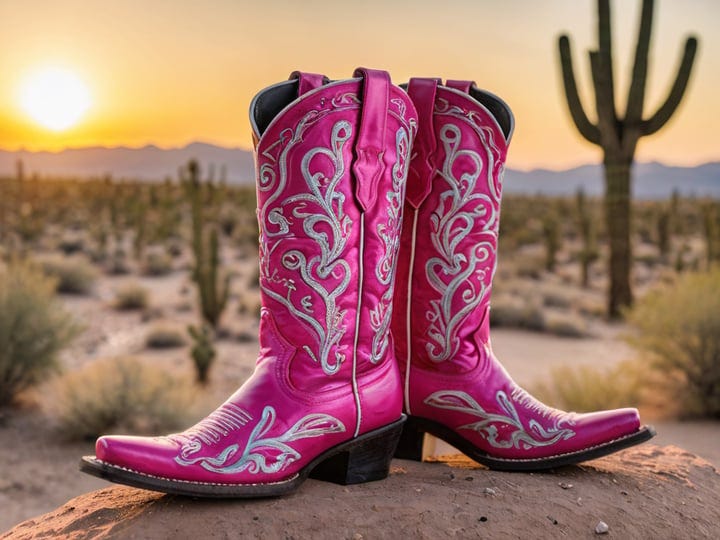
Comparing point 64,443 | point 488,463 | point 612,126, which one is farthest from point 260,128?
point 612,126

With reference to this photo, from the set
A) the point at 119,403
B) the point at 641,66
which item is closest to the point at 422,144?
the point at 119,403

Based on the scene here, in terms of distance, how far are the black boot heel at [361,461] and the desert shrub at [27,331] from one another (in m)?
5.50

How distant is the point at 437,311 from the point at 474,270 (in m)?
0.19

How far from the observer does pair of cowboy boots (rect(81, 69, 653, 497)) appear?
234cm

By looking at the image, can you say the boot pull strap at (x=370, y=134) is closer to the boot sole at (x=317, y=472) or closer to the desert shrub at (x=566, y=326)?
the boot sole at (x=317, y=472)

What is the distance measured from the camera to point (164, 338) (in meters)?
10.5

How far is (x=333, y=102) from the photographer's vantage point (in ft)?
7.88

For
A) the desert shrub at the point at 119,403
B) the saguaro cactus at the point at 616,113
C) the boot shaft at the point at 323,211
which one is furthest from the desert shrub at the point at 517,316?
the boot shaft at the point at 323,211

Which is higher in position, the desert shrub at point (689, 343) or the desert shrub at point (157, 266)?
the desert shrub at point (689, 343)

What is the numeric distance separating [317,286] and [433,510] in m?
0.73

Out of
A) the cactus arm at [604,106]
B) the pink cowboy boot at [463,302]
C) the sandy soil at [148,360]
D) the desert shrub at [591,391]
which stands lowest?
the sandy soil at [148,360]

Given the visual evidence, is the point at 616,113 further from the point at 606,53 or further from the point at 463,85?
the point at 463,85

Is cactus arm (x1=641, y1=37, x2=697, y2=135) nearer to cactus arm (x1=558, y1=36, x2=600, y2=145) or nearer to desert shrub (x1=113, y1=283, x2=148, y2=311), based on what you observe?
cactus arm (x1=558, y1=36, x2=600, y2=145)

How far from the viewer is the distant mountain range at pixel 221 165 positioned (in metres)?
129
